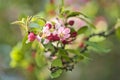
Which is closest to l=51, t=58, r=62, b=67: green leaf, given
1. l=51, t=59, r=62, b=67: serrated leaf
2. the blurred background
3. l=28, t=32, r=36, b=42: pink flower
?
l=51, t=59, r=62, b=67: serrated leaf

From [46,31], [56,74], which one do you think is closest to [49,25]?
[46,31]

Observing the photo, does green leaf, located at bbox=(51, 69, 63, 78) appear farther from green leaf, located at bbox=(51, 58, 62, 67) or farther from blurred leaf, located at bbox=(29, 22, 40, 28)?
blurred leaf, located at bbox=(29, 22, 40, 28)

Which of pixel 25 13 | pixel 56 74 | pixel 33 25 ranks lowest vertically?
pixel 56 74

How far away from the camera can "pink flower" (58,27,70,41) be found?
3.84ft

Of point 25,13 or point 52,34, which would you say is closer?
point 52,34

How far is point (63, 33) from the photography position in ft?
3.84

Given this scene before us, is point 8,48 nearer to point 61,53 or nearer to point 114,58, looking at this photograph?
point 114,58

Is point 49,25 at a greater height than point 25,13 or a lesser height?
lesser

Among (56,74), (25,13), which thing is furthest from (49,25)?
(25,13)

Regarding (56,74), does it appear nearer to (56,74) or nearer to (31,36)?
(56,74)

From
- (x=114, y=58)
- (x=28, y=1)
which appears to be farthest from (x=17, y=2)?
(x=114, y=58)

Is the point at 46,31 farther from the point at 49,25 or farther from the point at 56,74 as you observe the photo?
the point at 56,74

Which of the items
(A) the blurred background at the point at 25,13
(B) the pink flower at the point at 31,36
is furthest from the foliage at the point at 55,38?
(A) the blurred background at the point at 25,13

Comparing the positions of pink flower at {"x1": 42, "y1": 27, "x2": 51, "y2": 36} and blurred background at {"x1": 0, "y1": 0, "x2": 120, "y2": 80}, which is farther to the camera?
blurred background at {"x1": 0, "y1": 0, "x2": 120, "y2": 80}
